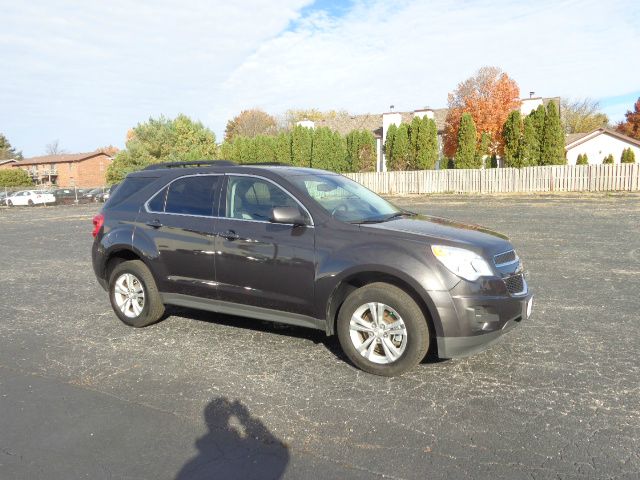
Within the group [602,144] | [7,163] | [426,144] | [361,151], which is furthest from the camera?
[7,163]

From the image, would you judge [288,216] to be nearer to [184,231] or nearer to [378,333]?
[378,333]

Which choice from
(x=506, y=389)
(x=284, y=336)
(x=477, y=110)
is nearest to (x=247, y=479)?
(x=506, y=389)

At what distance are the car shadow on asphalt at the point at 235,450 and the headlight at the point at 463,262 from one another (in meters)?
1.86

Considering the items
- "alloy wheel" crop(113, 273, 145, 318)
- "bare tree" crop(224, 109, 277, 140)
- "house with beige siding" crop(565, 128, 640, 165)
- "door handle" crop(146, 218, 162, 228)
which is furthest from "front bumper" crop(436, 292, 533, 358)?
"bare tree" crop(224, 109, 277, 140)

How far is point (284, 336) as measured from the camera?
5.33m

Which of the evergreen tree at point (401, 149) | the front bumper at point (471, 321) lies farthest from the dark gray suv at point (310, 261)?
the evergreen tree at point (401, 149)

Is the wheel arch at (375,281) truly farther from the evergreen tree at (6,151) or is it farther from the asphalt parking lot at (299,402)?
the evergreen tree at (6,151)

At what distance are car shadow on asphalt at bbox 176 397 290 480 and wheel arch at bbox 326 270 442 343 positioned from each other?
119cm

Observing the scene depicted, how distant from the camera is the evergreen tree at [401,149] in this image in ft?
114

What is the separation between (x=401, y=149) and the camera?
34.8 m

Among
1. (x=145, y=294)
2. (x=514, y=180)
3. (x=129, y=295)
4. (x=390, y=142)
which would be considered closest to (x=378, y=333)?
(x=145, y=294)

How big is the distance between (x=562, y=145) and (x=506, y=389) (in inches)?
1147

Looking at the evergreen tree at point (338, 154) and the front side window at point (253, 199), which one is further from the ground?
the evergreen tree at point (338, 154)

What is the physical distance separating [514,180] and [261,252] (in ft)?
92.9
